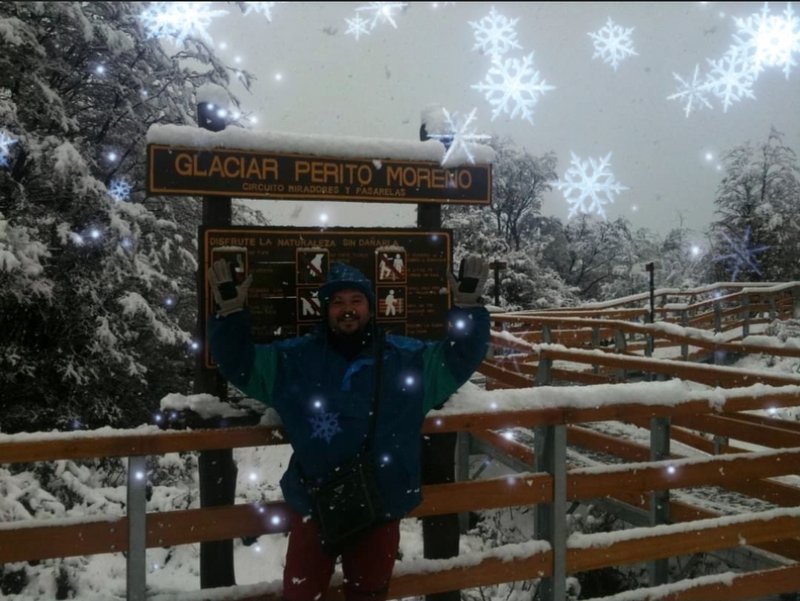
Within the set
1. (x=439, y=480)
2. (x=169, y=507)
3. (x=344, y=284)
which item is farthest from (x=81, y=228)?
(x=344, y=284)

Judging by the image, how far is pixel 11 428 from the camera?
319 inches

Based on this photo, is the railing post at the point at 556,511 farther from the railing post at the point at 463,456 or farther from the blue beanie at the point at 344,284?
the railing post at the point at 463,456

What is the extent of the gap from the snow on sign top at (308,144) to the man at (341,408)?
4.94ft

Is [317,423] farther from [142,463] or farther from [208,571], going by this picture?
[208,571]

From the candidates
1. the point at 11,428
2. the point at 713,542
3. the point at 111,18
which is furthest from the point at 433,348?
the point at 111,18

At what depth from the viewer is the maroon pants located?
246 cm
